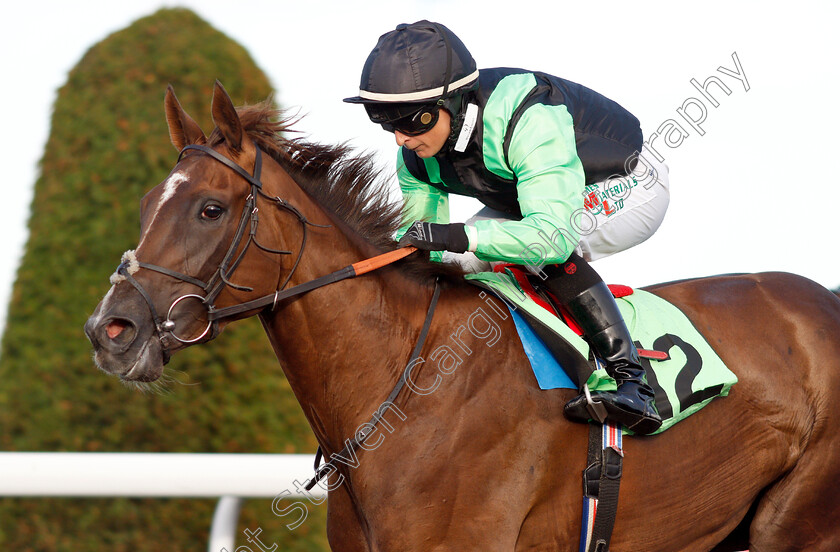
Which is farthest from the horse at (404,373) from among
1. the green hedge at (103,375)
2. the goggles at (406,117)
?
the green hedge at (103,375)

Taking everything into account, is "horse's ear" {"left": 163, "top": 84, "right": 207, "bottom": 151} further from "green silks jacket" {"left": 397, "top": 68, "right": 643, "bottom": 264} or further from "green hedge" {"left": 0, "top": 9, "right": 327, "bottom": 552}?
"green hedge" {"left": 0, "top": 9, "right": 327, "bottom": 552}

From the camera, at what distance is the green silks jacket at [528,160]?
2467 millimetres

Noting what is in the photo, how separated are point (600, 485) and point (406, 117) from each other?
133 cm

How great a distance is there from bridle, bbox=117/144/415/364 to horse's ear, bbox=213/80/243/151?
62 mm

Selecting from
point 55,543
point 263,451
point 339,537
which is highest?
point 339,537

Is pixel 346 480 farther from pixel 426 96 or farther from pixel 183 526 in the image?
pixel 183 526

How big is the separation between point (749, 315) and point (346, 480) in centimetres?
164

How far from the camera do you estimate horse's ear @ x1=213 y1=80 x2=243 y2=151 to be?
7.98ft

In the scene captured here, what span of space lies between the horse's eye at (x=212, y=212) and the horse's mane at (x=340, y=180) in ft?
1.15

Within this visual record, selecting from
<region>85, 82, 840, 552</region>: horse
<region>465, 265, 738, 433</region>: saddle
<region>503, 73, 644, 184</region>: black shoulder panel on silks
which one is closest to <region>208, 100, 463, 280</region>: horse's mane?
<region>85, 82, 840, 552</region>: horse

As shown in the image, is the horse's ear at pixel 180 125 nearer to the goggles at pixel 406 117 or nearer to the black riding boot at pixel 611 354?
the goggles at pixel 406 117

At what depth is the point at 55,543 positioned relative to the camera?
4.02 meters

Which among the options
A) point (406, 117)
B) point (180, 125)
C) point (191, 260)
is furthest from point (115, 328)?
point (406, 117)

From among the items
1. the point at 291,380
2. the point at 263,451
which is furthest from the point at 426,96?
the point at 263,451
